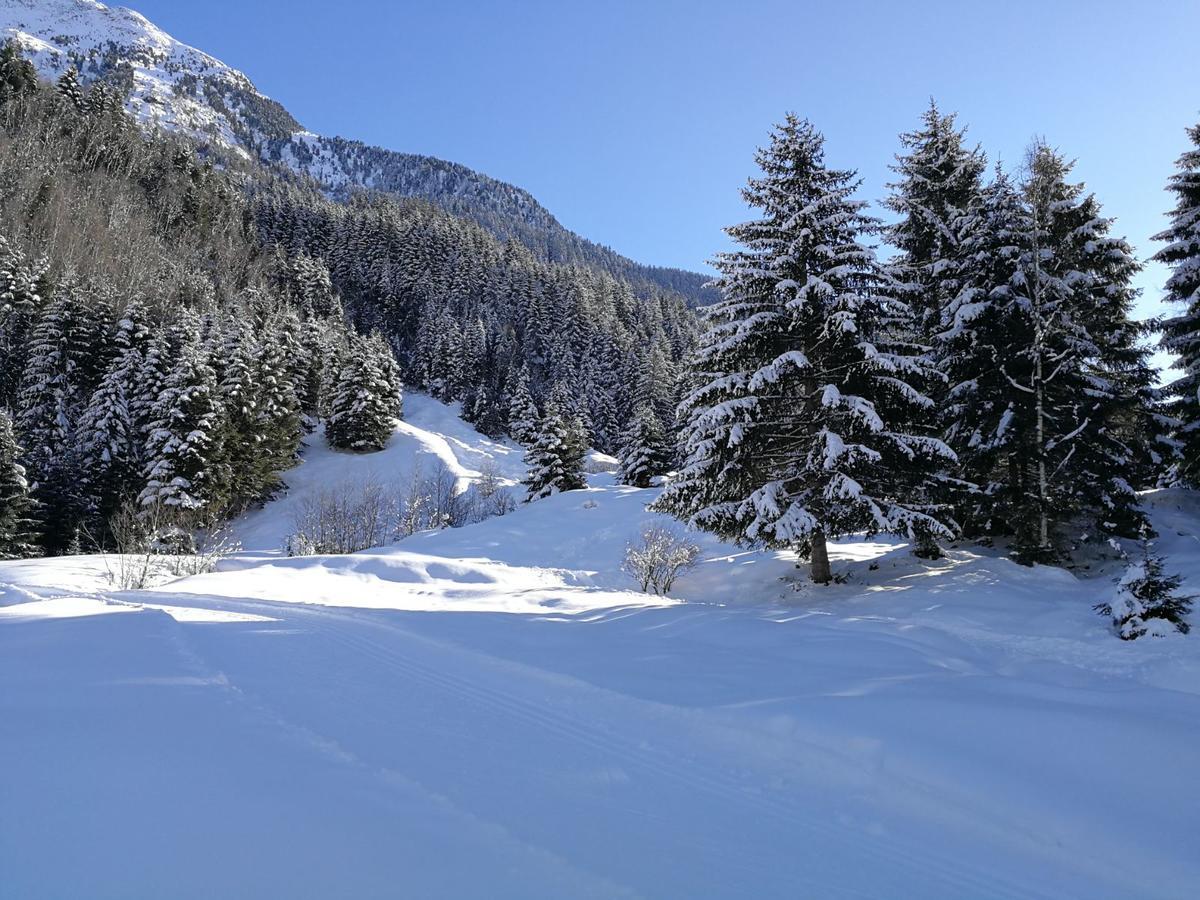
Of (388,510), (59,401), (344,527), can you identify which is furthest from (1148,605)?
(59,401)

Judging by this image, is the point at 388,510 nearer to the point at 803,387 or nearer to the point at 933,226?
the point at 803,387

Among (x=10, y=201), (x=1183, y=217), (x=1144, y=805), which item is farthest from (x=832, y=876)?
(x=10, y=201)

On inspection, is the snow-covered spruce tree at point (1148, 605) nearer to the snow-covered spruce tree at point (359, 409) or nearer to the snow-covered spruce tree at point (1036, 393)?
the snow-covered spruce tree at point (1036, 393)

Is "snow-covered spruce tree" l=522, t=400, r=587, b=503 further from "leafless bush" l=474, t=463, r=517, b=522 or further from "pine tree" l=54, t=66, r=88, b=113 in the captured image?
"pine tree" l=54, t=66, r=88, b=113

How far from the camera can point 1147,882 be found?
9.49 ft

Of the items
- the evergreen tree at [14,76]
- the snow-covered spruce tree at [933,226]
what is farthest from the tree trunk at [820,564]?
the evergreen tree at [14,76]

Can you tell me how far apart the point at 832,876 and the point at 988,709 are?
260cm

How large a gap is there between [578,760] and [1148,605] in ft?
30.1

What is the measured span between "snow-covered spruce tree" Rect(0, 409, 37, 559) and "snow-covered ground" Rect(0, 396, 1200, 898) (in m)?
21.4

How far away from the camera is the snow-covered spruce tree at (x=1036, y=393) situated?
12.7 meters

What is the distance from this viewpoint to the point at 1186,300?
15180 millimetres

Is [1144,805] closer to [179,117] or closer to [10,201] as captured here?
[10,201]

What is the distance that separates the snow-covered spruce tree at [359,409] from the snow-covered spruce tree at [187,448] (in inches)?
541

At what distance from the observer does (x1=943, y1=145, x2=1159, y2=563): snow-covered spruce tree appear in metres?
12.7
